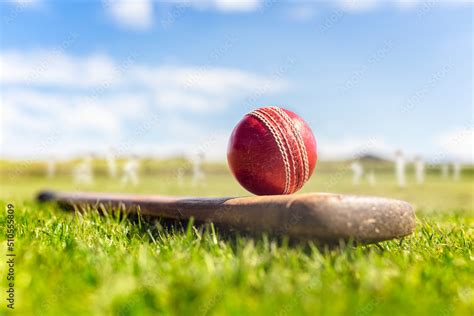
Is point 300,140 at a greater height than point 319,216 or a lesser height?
greater

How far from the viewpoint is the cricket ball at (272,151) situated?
3.96m

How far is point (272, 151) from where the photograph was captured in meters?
3.95

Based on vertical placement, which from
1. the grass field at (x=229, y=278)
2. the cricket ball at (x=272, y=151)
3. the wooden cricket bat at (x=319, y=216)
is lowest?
the grass field at (x=229, y=278)

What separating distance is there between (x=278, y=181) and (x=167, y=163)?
34.9 m

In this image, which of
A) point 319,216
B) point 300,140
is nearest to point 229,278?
point 319,216

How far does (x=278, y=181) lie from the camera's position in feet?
13.2

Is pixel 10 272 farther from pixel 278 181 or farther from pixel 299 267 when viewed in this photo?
pixel 278 181

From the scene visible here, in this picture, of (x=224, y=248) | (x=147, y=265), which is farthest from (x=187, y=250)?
(x=147, y=265)

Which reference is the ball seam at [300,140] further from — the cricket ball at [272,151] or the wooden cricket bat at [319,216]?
the wooden cricket bat at [319,216]

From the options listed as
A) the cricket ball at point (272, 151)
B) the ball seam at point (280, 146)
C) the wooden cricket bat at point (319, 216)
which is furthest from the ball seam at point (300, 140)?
the wooden cricket bat at point (319, 216)

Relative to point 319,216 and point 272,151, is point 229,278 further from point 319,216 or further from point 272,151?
point 272,151

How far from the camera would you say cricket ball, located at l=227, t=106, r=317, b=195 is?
396 centimetres

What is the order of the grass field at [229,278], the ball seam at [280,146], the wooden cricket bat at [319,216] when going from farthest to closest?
1. the ball seam at [280,146]
2. the wooden cricket bat at [319,216]
3. the grass field at [229,278]

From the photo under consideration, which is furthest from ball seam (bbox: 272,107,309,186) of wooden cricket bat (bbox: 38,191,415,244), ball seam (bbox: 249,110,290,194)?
wooden cricket bat (bbox: 38,191,415,244)
